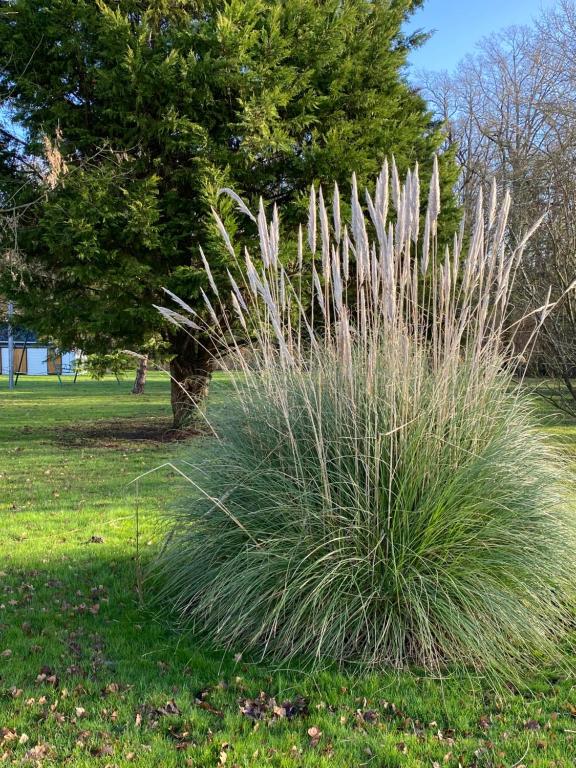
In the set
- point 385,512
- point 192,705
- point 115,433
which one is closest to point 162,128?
point 115,433

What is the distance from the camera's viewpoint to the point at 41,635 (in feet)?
11.0

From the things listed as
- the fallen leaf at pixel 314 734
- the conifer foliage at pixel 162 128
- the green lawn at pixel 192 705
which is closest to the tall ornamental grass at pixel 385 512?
the green lawn at pixel 192 705

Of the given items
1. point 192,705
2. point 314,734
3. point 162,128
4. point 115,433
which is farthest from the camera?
point 115,433

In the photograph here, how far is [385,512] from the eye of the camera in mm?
3223

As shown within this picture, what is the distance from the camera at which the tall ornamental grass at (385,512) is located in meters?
3.01

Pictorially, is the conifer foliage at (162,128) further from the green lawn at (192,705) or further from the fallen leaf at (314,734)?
the fallen leaf at (314,734)

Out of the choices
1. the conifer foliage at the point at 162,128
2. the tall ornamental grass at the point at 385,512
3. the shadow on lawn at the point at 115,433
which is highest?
the conifer foliage at the point at 162,128

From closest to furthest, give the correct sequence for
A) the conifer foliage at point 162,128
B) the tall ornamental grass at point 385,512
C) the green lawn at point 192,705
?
the green lawn at point 192,705 → the tall ornamental grass at point 385,512 → the conifer foliage at point 162,128

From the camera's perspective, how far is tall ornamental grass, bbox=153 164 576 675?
3.01 metres

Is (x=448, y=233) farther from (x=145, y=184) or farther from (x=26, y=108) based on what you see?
(x=26, y=108)

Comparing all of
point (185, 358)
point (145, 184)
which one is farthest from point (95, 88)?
point (185, 358)

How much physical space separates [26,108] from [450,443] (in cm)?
945

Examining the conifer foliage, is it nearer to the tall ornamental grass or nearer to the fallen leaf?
the tall ornamental grass

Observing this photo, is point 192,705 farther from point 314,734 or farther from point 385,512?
point 385,512
